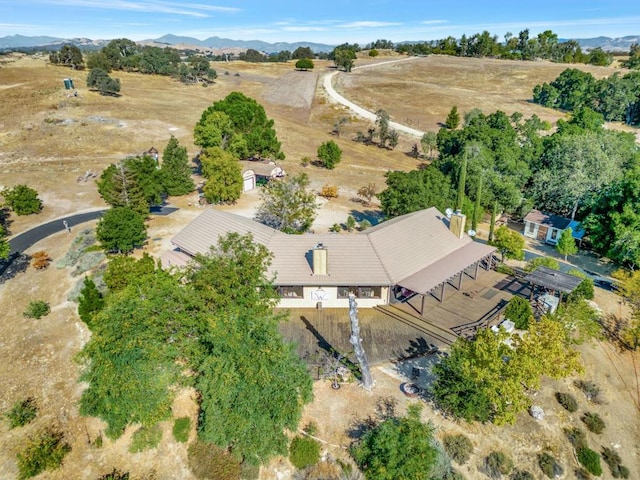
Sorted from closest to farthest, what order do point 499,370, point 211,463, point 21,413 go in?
point 499,370 → point 211,463 → point 21,413

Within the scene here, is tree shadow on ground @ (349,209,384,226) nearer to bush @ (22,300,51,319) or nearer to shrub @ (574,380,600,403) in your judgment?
shrub @ (574,380,600,403)

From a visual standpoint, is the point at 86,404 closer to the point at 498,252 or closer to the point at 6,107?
the point at 498,252

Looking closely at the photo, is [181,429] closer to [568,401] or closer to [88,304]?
[88,304]

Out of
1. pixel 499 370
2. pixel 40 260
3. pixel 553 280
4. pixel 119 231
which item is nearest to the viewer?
pixel 499 370

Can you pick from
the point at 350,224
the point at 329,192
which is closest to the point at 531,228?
the point at 350,224

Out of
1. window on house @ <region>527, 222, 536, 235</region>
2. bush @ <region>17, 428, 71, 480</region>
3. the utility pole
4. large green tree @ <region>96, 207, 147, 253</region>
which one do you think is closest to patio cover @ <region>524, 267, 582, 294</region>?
window on house @ <region>527, 222, 536, 235</region>

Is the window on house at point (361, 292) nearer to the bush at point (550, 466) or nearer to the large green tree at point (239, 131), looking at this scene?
the bush at point (550, 466)

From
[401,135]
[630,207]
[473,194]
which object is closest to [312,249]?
[473,194]
